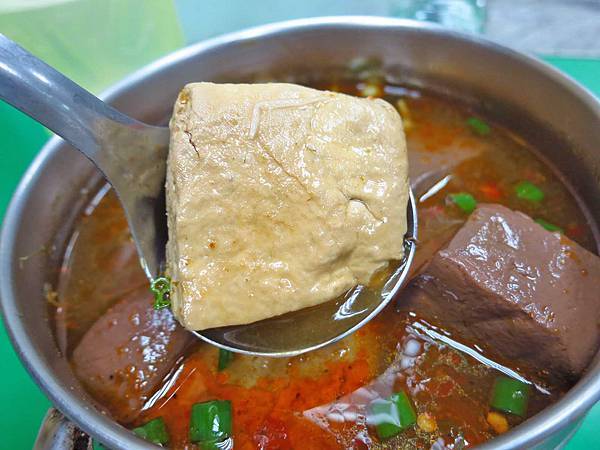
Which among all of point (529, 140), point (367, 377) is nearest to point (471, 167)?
point (529, 140)

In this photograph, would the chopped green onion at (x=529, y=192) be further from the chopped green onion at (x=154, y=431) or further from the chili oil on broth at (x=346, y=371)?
the chopped green onion at (x=154, y=431)

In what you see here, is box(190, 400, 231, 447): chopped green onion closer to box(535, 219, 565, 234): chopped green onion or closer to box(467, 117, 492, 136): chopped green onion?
box(535, 219, 565, 234): chopped green onion

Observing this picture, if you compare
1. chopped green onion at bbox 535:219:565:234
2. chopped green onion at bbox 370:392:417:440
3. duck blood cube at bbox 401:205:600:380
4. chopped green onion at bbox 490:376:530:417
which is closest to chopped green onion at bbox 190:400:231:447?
chopped green onion at bbox 370:392:417:440

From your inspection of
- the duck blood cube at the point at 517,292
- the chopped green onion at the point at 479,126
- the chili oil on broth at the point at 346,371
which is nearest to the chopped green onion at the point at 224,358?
the chili oil on broth at the point at 346,371

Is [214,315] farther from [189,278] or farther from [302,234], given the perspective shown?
[302,234]

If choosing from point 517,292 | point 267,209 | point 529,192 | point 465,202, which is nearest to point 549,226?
point 529,192
